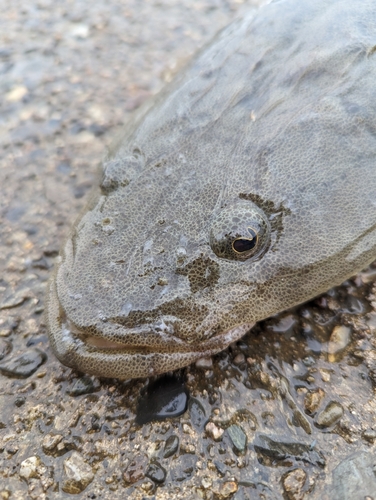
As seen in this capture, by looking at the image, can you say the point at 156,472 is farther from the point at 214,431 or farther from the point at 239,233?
the point at 239,233

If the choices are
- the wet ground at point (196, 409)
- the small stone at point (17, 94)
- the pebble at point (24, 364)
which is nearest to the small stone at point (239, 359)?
the wet ground at point (196, 409)

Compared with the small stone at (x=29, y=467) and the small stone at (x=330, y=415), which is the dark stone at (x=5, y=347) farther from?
the small stone at (x=330, y=415)

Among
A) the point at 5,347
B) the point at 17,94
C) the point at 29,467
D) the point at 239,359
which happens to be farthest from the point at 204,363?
the point at 17,94

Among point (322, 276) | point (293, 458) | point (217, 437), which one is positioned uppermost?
point (322, 276)

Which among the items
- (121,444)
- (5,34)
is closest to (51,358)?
(121,444)

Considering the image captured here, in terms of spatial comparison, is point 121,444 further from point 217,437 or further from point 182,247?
point 182,247

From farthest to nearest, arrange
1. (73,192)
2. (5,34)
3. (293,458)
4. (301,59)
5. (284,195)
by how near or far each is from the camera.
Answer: (5,34) < (73,192) < (301,59) < (284,195) < (293,458)

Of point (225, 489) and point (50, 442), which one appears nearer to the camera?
point (225, 489)
